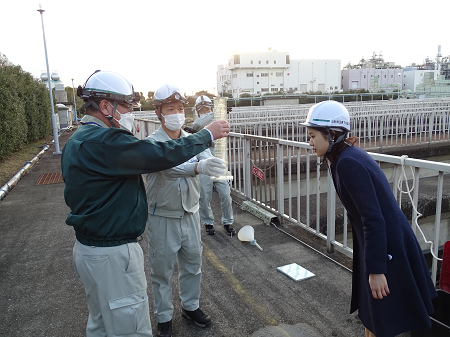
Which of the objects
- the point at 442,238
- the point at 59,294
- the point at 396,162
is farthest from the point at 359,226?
the point at 442,238

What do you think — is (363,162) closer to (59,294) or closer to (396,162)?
(396,162)

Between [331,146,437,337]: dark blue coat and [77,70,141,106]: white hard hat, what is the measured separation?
1468mm

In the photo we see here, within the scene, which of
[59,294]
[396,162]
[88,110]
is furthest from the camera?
[59,294]

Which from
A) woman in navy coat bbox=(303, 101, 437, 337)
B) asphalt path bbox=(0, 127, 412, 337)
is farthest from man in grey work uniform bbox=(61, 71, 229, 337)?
asphalt path bbox=(0, 127, 412, 337)

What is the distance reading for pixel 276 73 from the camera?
339 ft

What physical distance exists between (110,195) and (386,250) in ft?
5.69

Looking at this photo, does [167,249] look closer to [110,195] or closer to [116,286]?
[116,286]

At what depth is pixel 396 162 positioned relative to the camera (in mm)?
3332

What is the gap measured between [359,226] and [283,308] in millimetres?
1621

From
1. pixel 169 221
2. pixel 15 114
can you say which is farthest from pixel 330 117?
pixel 15 114

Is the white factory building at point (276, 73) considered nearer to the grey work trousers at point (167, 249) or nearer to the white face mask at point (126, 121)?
the grey work trousers at point (167, 249)

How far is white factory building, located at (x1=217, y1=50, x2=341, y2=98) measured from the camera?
9794cm

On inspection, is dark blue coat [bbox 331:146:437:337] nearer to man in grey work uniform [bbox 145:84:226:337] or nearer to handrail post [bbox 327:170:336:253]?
man in grey work uniform [bbox 145:84:226:337]

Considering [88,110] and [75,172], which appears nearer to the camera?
[75,172]
